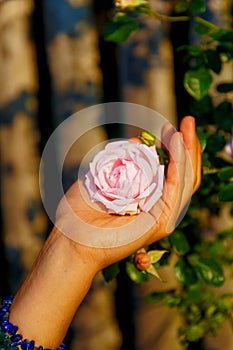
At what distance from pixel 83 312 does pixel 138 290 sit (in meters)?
0.22

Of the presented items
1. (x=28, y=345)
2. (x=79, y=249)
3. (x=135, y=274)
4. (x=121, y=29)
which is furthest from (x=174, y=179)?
(x=121, y=29)

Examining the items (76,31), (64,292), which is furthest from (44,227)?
(64,292)

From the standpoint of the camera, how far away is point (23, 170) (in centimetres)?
295

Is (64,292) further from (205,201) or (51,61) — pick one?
(51,61)

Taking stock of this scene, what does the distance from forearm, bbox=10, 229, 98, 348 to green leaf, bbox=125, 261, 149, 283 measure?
0.41 metres

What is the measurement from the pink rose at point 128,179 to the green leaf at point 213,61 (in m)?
0.59

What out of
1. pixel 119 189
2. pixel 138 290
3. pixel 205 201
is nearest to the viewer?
pixel 119 189

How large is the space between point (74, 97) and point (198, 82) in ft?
2.80

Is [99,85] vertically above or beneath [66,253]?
beneath

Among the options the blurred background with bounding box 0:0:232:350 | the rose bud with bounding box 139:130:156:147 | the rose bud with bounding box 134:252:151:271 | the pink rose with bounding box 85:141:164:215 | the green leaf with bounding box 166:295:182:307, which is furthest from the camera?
the blurred background with bounding box 0:0:232:350

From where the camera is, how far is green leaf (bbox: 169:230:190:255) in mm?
2102

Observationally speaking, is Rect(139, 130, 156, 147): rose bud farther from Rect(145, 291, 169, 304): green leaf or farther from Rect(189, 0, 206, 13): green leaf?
Rect(145, 291, 169, 304): green leaf

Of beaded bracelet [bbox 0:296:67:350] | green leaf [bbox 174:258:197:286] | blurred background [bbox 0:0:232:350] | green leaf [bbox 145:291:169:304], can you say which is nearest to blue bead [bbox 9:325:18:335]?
beaded bracelet [bbox 0:296:67:350]

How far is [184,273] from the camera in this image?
82.6 inches
